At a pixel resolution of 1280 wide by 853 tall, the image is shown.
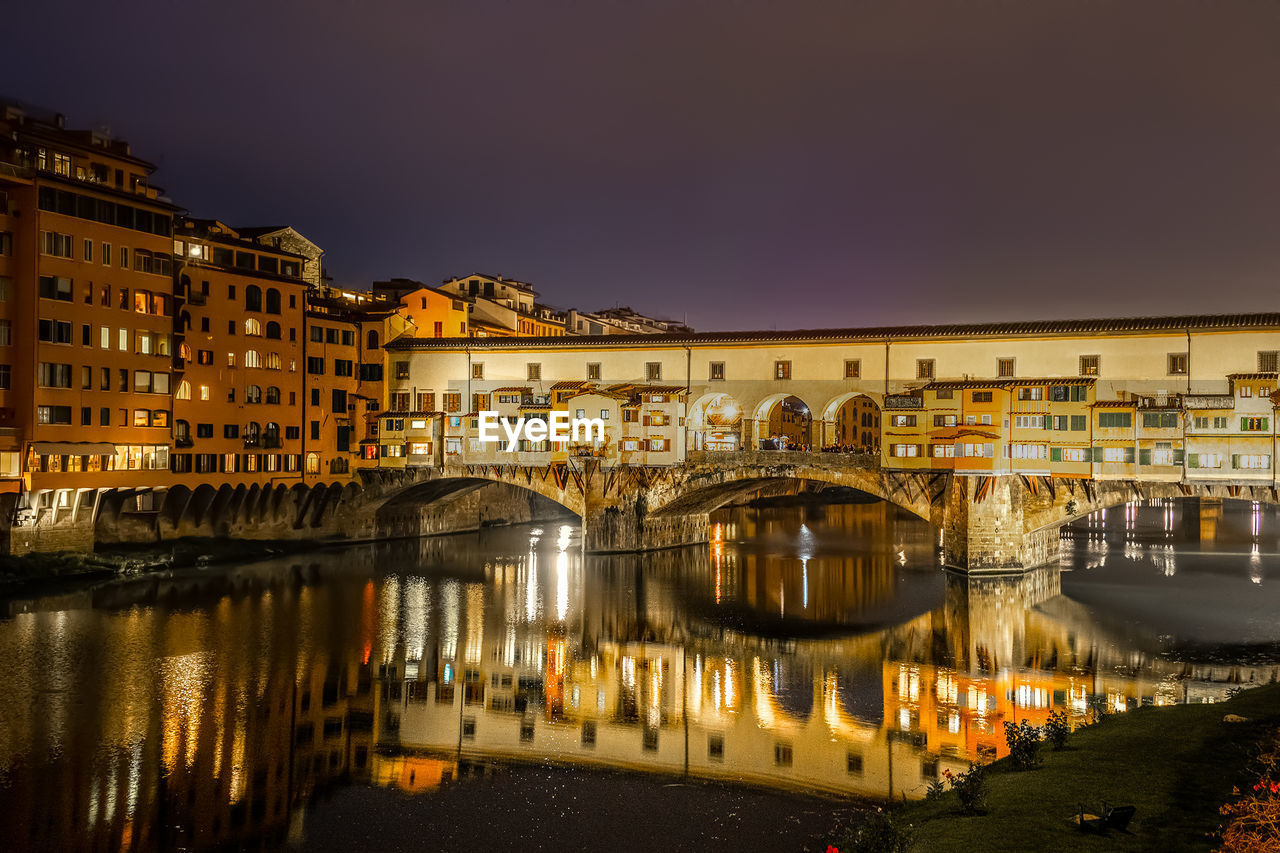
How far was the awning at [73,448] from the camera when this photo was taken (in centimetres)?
4009

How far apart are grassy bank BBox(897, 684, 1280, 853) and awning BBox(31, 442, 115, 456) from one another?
40.0 m

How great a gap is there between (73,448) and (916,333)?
40.7m

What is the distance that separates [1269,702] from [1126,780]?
6.81 metres

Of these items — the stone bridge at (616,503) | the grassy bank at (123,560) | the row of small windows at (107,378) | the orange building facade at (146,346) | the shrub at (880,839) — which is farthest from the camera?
the stone bridge at (616,503)

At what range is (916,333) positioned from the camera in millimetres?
46062

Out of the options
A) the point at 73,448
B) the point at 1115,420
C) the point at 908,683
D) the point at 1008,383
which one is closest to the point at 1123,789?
the point at 908,683

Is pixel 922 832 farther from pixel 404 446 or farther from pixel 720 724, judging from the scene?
pixel 404 446

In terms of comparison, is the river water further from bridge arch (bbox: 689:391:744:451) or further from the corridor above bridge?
bridge arch (bbox: 689:391:744:451)

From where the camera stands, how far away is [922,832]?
13.5 meters

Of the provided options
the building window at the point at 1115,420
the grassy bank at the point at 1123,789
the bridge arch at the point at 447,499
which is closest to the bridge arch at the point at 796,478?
the bridge arch at the point at 447,499

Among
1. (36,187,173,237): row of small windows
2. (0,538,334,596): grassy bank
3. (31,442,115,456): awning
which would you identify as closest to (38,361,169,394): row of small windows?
(31,442,115,456): awning

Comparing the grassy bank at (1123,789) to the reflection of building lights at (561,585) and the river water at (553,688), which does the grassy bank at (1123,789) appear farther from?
the reflection of building lights at (561,585)

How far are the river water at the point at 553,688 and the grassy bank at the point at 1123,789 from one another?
9.93 ft

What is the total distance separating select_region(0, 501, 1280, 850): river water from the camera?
56.1ft
